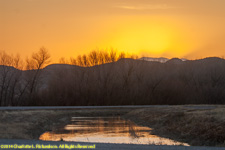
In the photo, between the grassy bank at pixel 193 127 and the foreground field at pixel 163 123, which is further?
the foreground field at pixel 163 123

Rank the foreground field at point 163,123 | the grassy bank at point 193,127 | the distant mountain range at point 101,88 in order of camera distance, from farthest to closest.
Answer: the distant mountain range at point 101,88 < the foreground field at point 163,123 < the grassy bank at point 193,127

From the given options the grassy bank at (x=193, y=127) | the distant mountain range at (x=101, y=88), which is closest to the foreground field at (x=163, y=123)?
the grassy bank at (x=193, y=127)

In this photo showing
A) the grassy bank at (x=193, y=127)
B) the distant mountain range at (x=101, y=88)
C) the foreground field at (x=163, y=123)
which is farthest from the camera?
the distant mountain range at (x=101, y=88)

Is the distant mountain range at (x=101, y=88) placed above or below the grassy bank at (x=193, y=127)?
above

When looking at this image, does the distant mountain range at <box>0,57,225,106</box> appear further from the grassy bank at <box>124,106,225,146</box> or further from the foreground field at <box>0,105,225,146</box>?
the grassy bank at <box>124,106,225,146</box>

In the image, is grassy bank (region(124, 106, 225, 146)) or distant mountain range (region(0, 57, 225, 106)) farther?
distant mountain range (region(0, 57, 225, 106))

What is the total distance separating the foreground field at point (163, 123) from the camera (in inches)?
810

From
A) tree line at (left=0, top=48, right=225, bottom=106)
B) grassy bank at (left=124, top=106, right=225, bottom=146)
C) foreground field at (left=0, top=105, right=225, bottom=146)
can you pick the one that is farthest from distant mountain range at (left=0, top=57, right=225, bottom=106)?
grassy bank at (left=124, top=106, right=225, bottom=146)

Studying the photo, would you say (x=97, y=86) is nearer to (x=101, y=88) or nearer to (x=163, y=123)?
(x=101, y=88)

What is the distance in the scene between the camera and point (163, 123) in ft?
98.4

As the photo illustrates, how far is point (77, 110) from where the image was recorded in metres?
43.0

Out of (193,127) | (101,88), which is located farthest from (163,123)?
(101,88)

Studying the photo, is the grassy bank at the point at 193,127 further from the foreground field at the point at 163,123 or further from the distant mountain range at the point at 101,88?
the distant mountain range at the point at 101,88

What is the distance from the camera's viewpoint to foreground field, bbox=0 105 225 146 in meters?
20.6
